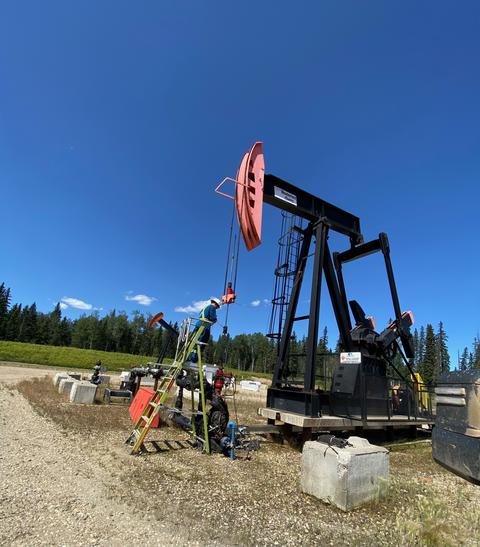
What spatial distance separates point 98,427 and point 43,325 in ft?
297

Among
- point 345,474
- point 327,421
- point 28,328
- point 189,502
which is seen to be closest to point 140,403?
point 189,502

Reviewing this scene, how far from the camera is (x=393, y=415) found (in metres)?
9.66

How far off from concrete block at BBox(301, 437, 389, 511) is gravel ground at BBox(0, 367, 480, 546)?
0.42 feet

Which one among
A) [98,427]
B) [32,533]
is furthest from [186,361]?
[32,533]

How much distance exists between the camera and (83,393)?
455 inches

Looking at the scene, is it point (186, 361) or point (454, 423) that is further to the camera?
point (186, 361)

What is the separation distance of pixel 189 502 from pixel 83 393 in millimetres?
8844

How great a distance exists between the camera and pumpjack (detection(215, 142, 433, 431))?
24.0 ft

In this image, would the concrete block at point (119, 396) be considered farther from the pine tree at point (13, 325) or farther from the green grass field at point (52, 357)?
the pine tree at point (13, 325)

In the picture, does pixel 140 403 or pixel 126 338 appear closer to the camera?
pixel 140 403

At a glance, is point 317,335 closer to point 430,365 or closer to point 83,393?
point 83,393

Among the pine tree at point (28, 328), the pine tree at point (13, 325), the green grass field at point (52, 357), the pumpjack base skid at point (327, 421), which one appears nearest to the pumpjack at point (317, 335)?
the pumpjack base skid at point (327, 421)

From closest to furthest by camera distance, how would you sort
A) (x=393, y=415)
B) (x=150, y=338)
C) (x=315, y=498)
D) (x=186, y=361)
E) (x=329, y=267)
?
(x=315, y=498)
(x=186, y=361)
(x=329, y=267)
(x=393, y=415)
(x=150, y=338)

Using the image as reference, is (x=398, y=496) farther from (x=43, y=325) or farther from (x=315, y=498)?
(x=43, y=325)
